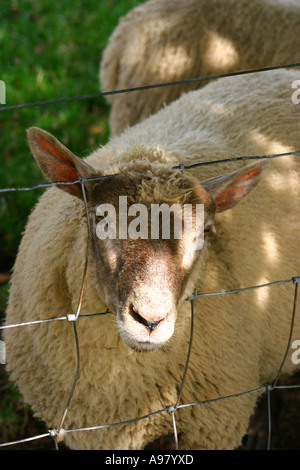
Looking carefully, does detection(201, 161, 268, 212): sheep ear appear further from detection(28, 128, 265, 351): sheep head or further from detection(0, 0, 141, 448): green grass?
detection(0, 0, 141, 448): green grass

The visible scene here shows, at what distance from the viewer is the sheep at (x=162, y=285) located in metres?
2.07

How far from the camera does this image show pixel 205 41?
4.14 meters

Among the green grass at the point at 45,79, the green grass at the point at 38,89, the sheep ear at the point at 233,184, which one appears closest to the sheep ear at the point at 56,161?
the sheep ear at the point at 233,184

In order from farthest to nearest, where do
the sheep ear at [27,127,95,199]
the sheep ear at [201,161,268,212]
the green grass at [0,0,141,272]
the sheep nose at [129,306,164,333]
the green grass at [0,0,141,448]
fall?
the green grass at [0,0,141,272] → the green grass at [0,0,141,448] → the sheep ear at [201,161,268,212] → the sheep ear at [27,127,95,199] → the sheep nose at [129,306,164,333]

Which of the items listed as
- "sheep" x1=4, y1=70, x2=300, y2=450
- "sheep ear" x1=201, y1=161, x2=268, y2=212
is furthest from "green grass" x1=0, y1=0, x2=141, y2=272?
"sheep ear" x1=201, y1=161, x2=268, y2=212

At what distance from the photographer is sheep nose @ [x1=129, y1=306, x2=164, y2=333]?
6.15 feet

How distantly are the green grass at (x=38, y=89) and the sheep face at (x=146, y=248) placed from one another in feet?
5.23

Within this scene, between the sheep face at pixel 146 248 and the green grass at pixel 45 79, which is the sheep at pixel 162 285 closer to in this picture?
the sheep face at pixel 146 248

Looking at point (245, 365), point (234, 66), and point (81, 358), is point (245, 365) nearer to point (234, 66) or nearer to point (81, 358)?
point (81, 358)

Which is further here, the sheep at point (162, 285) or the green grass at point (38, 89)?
the green grass at point (38, 89)

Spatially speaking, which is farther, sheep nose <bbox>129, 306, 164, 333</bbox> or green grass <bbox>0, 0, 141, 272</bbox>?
green grass <bbox>0, 0, 141, 272</bbox>

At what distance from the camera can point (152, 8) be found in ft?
14.2

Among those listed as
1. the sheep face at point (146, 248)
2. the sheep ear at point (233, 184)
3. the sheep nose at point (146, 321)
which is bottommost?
the sheep nose at point (146, 321)
